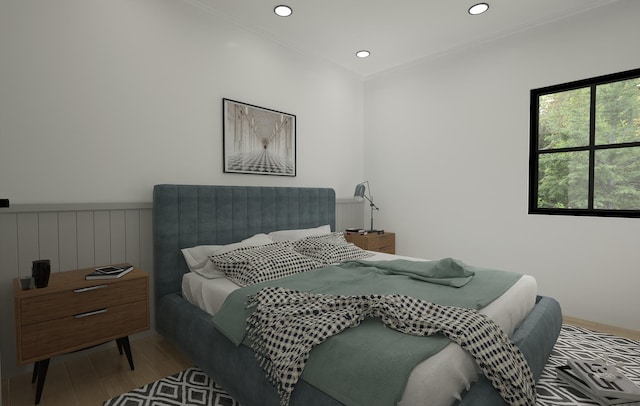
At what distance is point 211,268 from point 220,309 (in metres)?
0.63

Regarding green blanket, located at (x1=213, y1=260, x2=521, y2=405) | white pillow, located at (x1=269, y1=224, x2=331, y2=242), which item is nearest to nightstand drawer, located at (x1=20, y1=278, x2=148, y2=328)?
green blanket, located at (x1=213, y1=260, x2=521, y2=405)

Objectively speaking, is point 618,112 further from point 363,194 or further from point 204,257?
point 204,257

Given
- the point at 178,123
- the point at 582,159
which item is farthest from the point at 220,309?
the point at 582,159

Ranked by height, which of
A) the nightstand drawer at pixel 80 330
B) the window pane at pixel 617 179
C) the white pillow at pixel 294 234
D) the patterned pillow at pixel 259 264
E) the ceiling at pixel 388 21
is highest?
the ceiling at pixel 388 21

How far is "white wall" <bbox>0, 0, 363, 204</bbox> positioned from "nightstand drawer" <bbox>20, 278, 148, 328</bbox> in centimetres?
74

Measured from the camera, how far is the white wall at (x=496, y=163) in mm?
2939

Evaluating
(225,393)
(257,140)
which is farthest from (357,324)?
(257,140)

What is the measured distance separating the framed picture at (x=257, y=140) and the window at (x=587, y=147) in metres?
2.55

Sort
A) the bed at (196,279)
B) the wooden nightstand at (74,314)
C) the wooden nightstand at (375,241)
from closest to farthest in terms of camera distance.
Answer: the bed at (196,279) → the wooden nightstand at (74,314) → the wooden nightstand at (375,241)

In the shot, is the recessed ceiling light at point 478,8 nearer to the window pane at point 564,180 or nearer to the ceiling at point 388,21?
the ceiling at point 388,21

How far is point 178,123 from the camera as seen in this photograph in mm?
2863

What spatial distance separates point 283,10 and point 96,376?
325 cm

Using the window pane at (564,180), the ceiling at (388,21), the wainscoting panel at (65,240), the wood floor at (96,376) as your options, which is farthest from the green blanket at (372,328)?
the ceiling at (388,21)

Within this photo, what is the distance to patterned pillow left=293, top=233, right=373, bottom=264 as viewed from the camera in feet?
9.48
